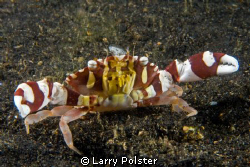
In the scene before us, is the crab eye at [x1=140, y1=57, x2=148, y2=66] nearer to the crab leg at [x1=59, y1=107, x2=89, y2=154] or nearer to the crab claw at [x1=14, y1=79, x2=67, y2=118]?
the crab leg at [x1=59, y1=107, x2=89, y2=154]

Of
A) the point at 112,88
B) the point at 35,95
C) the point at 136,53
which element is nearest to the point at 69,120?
the point at 35,95

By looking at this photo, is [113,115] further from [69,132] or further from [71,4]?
[71,4]

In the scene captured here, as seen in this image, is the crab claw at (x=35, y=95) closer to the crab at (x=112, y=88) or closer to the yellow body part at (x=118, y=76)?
the crab at (x=112, y=88)

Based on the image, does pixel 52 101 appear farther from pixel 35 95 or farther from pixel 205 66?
pixel 205 66

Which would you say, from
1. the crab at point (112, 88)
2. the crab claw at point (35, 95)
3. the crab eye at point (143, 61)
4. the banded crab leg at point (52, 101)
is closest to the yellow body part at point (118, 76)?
the crab at point (112, 88)

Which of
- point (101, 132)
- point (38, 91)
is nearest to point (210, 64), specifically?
point (101, 132)

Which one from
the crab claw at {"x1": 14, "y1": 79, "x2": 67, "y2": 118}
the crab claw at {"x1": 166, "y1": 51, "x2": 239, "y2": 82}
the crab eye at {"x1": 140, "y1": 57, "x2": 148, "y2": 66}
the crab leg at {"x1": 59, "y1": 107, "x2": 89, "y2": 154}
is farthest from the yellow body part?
the crab claw at {"x1": 166, "y1": 51, "x2": 239, "y2": 82}

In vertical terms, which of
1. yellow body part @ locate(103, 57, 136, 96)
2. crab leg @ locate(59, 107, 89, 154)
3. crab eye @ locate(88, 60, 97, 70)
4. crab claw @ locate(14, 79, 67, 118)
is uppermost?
crab eye @ locate(88, 60, 97, 70)
